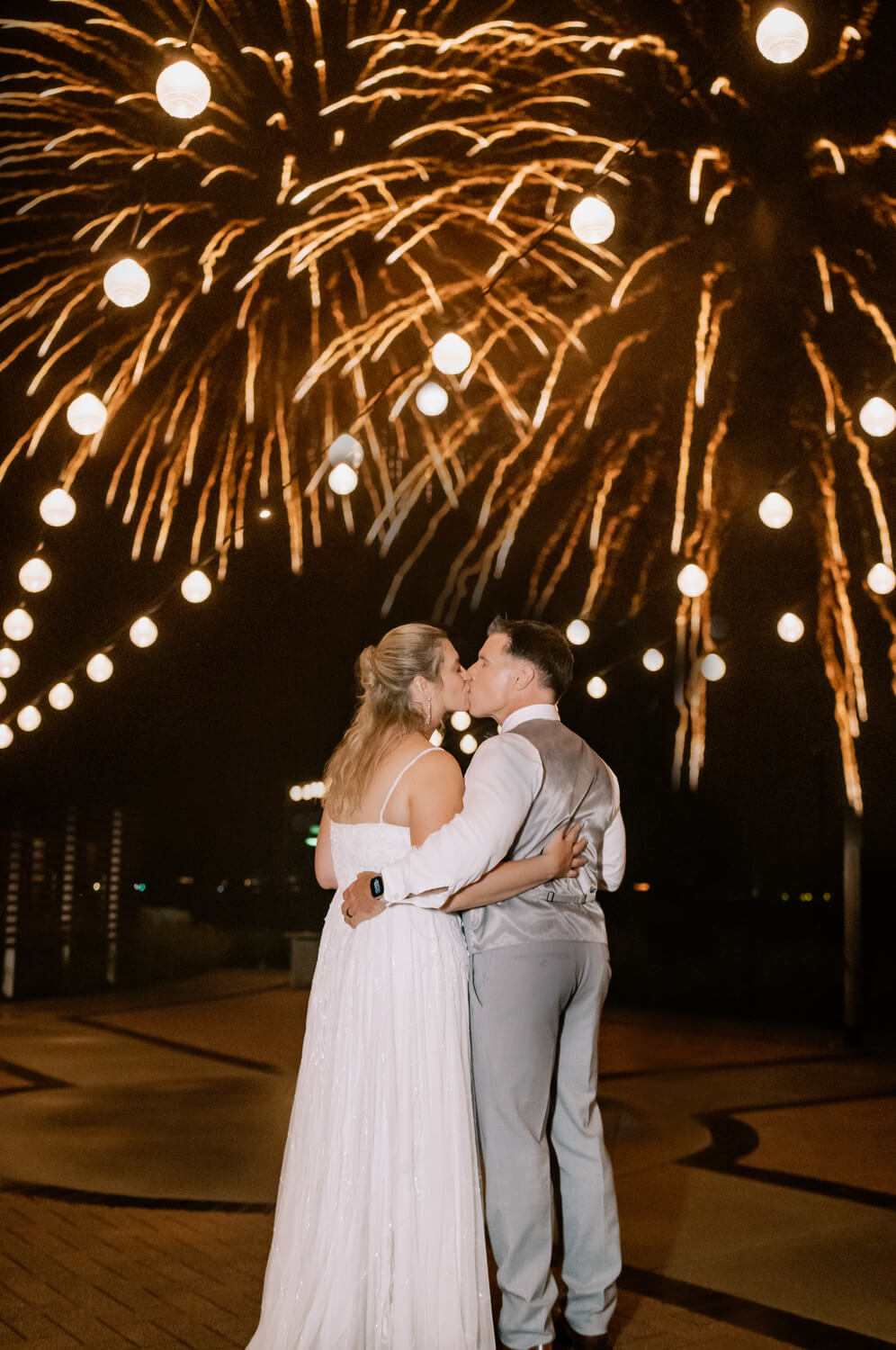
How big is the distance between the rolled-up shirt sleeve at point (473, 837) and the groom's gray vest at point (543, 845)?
0.12 meters

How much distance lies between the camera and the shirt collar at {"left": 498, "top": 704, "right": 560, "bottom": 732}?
10.5ft

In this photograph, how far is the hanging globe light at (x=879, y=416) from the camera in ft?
23.5

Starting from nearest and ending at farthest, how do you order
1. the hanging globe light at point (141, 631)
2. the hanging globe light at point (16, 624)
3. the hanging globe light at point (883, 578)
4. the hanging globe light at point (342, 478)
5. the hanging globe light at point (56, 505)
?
the hanging globe light at point (56, 505) → the hanging globe light at point (342, 478) → the hanging globe light at point (883, 578) → the hanging globe light at point (16, 624) → the hanging globe light at point (141, 631)

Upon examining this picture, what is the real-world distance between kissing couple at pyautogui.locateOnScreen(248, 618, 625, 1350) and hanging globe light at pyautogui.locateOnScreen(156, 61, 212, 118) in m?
2.69

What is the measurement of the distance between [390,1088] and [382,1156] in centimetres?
15

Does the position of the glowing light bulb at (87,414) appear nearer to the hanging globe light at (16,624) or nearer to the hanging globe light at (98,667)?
the hanging globe light at (16,624)

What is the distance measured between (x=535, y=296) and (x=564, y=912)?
19.1ft

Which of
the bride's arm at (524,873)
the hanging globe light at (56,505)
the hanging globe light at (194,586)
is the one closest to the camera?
the bride's arm at (524,873)

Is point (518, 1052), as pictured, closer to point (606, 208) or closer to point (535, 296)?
point (606, 208)

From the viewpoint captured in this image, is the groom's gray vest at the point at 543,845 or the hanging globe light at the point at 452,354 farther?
the hanging globe light at the point at 452,354

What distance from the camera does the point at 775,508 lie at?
8.76 metres

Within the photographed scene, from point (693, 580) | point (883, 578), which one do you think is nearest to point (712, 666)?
point (693, 580)

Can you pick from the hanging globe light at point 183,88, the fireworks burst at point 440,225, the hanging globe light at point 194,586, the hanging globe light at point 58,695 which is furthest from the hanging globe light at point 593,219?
the hanging globe light at point 58,695

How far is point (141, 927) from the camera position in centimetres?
1487
